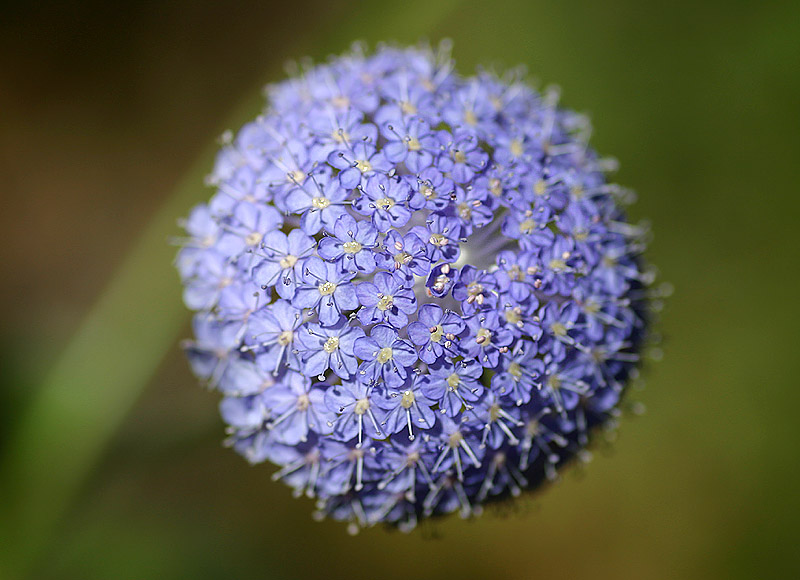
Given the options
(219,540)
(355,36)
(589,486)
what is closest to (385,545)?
(219,540)

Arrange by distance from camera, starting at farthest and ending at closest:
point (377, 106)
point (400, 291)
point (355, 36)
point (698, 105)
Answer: point (698, 105)
point (355, 36)
point (377, 106)
point (400, 291)

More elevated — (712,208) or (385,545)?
(712,208)

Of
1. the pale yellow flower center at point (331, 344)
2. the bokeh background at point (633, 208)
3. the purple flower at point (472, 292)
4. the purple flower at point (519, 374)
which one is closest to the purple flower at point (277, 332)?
the pale yellow flower center at point (331, 344)

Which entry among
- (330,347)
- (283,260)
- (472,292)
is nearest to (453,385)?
(472,292)

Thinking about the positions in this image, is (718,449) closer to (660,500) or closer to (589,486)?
(660,500)

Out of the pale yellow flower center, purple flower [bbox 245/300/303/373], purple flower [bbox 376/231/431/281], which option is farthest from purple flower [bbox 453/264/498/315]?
purple flower [bbox 245/300/303/373]

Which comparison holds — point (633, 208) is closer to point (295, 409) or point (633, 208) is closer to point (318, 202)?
point (318, 202)
